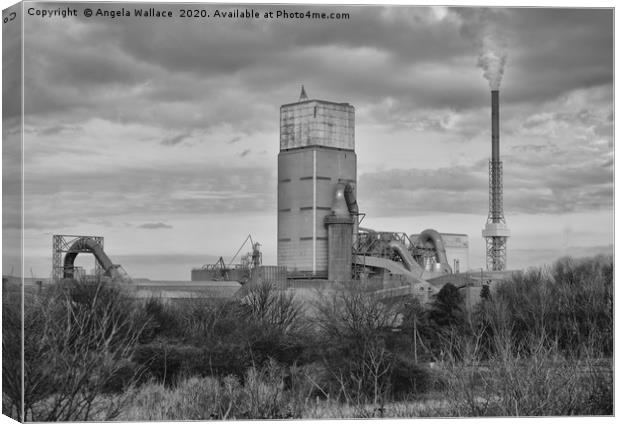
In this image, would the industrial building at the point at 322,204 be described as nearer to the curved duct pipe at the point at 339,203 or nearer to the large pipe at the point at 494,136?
the curved duct pipe at the point at 339,203

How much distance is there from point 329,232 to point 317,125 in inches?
262

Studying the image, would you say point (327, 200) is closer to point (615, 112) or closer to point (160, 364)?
point (160, 364)

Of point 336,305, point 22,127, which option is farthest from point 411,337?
point 22,127

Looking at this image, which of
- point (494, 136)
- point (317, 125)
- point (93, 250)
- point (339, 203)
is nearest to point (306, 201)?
point (339, 203)

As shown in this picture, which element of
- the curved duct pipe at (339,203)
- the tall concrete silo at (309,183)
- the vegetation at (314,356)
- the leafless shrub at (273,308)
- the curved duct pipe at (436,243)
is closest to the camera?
the vegetation at (314,356)

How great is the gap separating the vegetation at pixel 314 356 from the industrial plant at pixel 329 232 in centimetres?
725

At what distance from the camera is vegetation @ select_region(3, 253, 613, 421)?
18.5 m

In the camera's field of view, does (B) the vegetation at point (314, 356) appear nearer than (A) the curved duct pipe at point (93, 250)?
Yes

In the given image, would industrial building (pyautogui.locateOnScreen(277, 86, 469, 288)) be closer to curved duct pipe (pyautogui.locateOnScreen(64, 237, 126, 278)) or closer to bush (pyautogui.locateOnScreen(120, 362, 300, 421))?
curved duct pipe (pyautogui.locateOnScreen(64, 237, 126, 278))

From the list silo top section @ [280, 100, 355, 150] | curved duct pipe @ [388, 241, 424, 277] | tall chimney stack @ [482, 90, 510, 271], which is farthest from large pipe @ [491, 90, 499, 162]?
silo top section @ [280, 100, 355, 150]

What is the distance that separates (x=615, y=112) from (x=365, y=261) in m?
48.5

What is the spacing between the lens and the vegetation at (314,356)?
18484 millimetres

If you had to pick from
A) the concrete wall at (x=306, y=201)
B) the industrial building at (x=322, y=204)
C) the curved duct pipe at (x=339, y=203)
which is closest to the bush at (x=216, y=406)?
the industrial building at (x=322, y=204)

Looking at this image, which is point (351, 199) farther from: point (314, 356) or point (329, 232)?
point (314, 356)
